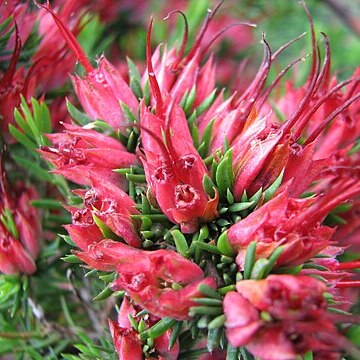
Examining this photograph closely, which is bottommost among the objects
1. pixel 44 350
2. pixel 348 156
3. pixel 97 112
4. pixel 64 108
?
pixel 44 350

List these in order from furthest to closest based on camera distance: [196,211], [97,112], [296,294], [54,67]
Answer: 1. [54,67]
2. [97,112]
3. [196,211]
4. [296,294]

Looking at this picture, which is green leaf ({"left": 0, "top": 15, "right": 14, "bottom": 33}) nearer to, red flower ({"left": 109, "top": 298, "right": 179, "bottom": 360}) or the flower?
the flower

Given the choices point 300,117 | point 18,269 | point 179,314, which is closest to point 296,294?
point 179,314

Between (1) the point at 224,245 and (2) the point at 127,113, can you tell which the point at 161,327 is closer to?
(1) the point at 224,245

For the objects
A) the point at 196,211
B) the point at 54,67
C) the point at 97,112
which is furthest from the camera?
the point at 54,67

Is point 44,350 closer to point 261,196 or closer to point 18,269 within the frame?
point 18,269

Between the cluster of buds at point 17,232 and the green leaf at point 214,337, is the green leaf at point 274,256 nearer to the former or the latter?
the green leaf at point 214,337

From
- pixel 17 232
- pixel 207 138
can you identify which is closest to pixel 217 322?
pixel 207 138

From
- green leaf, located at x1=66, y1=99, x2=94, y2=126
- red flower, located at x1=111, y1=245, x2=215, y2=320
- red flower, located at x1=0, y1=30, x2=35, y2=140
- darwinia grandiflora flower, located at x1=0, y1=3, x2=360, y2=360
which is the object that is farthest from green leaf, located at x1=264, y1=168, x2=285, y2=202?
red flower, located at x1=0, y1=30, x2=35, y2=140
